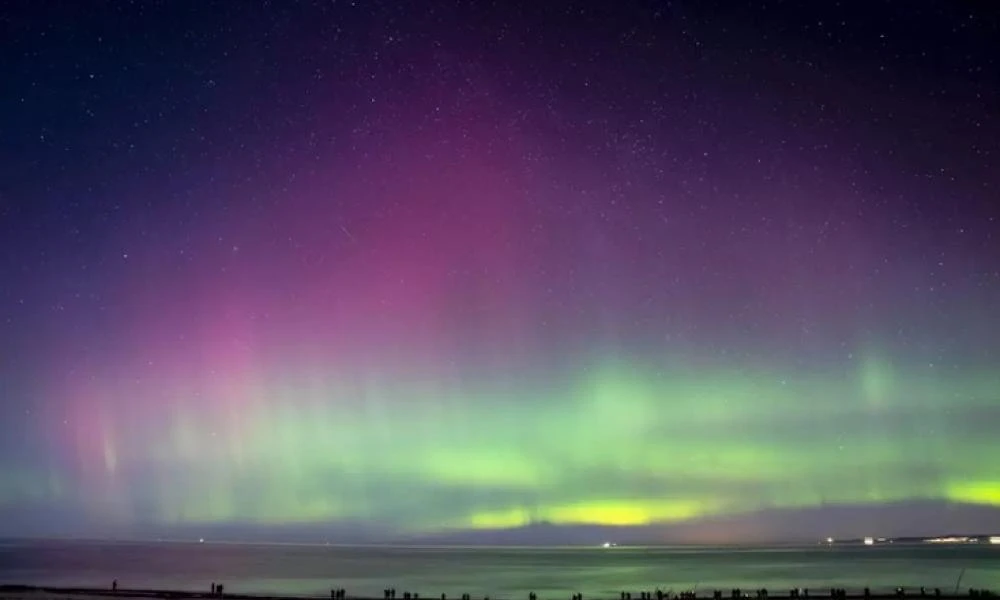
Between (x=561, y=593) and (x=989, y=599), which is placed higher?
(x=989, y=599)

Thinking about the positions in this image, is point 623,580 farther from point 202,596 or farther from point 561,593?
point 202,596

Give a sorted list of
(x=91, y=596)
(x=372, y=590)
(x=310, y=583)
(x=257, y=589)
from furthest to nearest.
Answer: (x=310, y=583) → (x=372, y=590) → (x=257, y=589) → (x=91, y=596)

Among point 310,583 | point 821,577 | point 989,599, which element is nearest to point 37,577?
point 310,583

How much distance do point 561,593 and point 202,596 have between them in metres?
42.0

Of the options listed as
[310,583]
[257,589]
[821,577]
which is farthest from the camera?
[821,577]

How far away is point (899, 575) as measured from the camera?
383 feet

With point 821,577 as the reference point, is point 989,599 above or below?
above

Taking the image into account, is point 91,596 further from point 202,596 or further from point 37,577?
point 37,577

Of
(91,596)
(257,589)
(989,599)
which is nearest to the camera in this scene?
(989,599)

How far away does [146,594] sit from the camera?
60844mm

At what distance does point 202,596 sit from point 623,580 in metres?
70.3

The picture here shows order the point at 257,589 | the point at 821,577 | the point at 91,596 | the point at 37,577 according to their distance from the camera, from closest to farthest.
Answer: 1. the point at 91,596
2. the point at 257,589
3. the point at 821,577
4. the point at 37,577

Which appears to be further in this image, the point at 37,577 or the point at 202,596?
the point at 37,577

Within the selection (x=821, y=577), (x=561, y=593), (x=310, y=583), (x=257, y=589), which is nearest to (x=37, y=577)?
(x=310, y=583)
